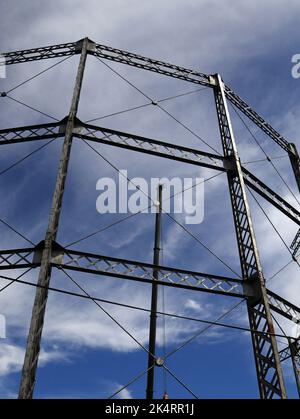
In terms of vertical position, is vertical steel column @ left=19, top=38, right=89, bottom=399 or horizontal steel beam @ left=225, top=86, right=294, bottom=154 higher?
horizontal steel beam @ left=225, top=86, right=294, bottom=154

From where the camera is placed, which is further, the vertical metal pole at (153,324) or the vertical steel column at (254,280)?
the vertical metal pole at (153,324)

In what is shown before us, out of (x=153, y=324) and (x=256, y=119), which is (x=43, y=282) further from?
(x=256, y=119)

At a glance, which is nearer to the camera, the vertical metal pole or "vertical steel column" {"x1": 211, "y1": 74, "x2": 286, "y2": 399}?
"vertical steel column" {"x1": 211, "y1": 74, "x2": 286, "y2": 399}

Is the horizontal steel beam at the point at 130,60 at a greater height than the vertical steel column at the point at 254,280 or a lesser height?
greater

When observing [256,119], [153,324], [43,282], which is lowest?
[43,282]

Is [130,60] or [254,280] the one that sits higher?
[130,60]

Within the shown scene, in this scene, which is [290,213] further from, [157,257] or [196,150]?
[157,257]

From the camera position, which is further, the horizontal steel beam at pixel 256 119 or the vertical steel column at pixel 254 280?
the horizontal steel beam at pixel 256 119

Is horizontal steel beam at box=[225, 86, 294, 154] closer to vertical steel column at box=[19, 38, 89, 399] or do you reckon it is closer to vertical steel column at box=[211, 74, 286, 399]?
vertical steel column at box=[211, 74, 286, 399]

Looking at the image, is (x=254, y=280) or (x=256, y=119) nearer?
(x=254, y=280)

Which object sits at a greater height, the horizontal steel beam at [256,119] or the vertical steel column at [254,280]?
the horizontal steel beam at [256,119]

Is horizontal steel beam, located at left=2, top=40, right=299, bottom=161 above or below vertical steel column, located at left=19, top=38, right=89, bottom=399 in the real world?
above

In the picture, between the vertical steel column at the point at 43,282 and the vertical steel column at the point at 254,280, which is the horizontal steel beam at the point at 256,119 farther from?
the vertical steel column at the point at 43,282

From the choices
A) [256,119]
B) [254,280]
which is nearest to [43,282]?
[254,280]
